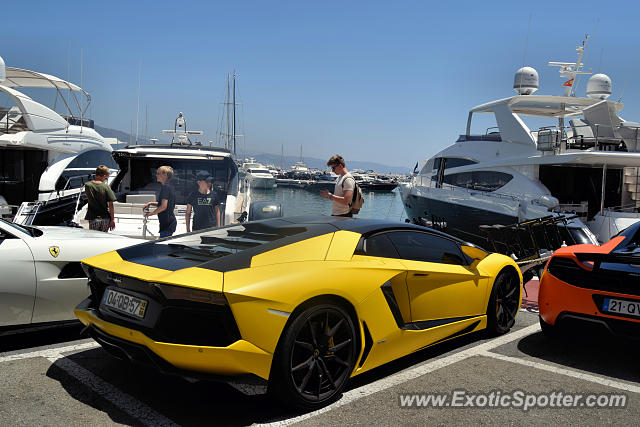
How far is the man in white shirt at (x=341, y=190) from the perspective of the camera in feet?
24.8

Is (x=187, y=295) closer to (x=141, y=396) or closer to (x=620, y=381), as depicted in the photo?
(x=141, y=396)

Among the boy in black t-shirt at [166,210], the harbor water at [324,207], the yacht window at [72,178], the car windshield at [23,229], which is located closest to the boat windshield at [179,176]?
the boy in black t-shirt at [166,210]

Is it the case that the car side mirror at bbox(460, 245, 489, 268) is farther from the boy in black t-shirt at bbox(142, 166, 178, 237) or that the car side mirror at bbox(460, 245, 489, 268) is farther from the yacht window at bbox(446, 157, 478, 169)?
the yacht window at bbox(446, 157, 478, 169)

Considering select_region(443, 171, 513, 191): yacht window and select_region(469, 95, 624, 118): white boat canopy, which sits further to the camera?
select_region(469, 95, 624, 118): white boat canopy

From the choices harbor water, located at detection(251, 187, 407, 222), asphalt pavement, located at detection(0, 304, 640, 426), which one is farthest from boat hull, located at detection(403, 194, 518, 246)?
asphalt pavement, located at detection(0, 304, 640, 426)

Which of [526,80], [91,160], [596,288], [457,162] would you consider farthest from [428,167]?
[596,288]

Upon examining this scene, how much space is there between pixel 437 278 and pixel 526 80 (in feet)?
56.4

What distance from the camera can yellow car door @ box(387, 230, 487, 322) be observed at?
13.9 ft

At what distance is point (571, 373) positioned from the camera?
4.36 meters

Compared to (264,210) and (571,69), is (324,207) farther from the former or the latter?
(264,210)

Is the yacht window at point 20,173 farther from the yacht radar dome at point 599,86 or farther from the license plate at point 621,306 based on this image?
the yacht radar dome at point 599,86

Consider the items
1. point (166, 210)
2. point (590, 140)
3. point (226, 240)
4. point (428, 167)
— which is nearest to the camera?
point (226, 240)

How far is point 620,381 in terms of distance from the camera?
13.8ft

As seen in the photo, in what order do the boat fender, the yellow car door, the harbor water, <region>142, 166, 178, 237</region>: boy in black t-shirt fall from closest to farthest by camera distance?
1. the yellow car door
2. <region>142, 166, 178, 237</region>: boy in black t-shirt
3. the boat fender
4. the harbor water
